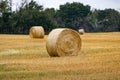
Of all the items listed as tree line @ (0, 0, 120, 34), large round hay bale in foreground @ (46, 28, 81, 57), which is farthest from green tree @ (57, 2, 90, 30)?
large round hay bale in foreground @ (46, 28, 81, 57)

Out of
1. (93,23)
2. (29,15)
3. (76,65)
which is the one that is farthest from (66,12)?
(76,65)

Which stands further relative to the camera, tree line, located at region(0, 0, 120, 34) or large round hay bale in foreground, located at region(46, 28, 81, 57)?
tree line, located at region(0, 0, 120, 34)

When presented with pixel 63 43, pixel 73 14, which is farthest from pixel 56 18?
pixel 63 43

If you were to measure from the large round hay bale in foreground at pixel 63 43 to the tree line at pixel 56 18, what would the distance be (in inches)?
1640

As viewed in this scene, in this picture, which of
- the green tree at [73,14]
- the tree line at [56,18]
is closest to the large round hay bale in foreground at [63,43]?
the tree line at [56,18]

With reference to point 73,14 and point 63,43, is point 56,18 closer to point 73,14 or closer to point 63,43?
point 73,14

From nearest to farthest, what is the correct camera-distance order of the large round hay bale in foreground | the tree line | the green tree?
→ 1. the large round hay bale in foreground
2. the tree line
3. the green tree

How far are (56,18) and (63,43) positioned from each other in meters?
65.1

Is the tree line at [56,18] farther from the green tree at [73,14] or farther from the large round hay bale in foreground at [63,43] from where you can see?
the large round hay bale in foreground at [63,43]

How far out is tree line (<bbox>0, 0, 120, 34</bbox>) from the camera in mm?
62844

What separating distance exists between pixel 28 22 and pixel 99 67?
164ft

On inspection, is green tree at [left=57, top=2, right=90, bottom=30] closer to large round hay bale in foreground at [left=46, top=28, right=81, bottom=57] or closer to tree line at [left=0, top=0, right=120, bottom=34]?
tree line at [left=0, top=0, right=120, bottom=34]

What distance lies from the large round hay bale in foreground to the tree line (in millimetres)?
41644

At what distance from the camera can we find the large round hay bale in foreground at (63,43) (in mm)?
17875
